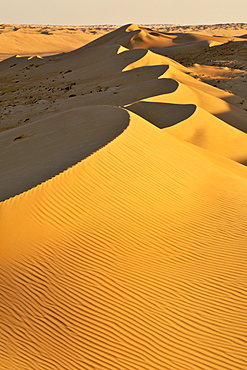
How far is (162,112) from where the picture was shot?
1903cm

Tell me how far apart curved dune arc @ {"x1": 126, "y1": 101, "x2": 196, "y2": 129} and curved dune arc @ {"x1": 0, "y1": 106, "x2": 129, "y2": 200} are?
335 centimetres

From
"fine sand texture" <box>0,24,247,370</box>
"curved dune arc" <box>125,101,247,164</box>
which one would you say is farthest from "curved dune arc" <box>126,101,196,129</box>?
"fine sand texture" <box>0,24,247,370</box>

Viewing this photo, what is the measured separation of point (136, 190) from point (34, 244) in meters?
2.66

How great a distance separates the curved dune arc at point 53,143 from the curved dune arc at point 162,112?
335 centimetres

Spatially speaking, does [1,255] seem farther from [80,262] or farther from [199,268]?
[199,268]

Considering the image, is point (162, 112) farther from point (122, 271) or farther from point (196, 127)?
point (122, 271)

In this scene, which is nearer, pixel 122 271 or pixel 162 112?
pixel 122 271

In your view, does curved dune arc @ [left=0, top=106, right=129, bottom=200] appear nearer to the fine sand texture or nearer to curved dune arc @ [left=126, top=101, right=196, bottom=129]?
the fine sand texture

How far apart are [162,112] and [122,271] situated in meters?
12.9

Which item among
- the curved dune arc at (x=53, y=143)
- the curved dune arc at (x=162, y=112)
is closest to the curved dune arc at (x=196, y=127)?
the curved dune arc at (x=162, y=112)

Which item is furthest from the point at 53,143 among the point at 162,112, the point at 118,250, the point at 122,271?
the point at 162,112

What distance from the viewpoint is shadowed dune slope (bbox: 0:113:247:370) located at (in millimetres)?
5605

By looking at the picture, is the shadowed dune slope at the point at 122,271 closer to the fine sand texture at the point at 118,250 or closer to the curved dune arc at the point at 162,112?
the fine sand texture at the point at 118,250

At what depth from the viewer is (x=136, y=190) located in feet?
30.6
